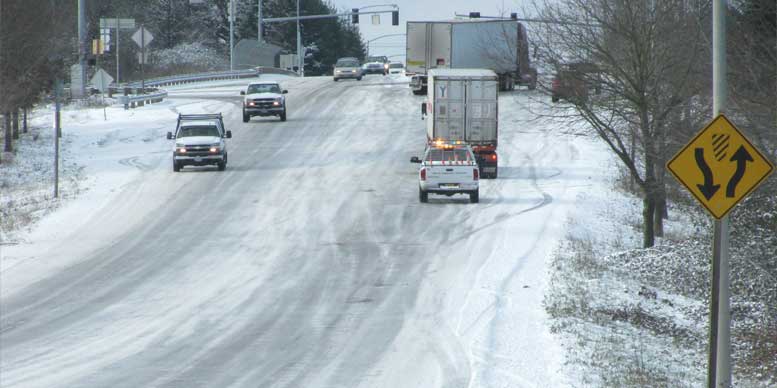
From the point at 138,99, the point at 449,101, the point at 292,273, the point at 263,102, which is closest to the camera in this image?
the point at 292,273

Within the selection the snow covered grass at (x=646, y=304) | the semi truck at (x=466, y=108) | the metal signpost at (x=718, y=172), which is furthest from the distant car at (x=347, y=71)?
the metal signpost at (x=718, y=172)

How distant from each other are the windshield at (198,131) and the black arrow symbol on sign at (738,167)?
1191 inches

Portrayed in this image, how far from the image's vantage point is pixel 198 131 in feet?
131

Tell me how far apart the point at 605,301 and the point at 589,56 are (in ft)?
24.8

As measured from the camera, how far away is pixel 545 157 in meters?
45.2

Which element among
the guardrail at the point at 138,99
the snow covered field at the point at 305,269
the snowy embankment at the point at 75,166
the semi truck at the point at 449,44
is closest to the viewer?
the snow covered field at the point at 305,269

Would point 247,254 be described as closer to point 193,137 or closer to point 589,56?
point 589,56

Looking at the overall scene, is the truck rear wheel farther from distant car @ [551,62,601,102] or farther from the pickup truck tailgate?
distant car @ [551,62,601,102]

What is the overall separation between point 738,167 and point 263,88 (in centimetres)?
4472

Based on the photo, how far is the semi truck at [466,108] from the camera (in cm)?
3844

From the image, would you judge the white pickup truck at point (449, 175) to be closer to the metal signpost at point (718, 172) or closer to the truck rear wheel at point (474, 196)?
the truck rear wheel at point (474, 196)

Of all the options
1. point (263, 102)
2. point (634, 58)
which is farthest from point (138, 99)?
point (634, 58)

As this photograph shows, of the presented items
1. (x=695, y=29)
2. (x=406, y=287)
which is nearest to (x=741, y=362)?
(x=406, y=287)

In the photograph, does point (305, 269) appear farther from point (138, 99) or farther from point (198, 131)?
point (138, 99)
